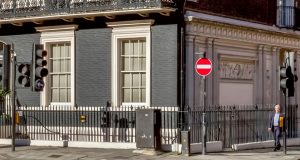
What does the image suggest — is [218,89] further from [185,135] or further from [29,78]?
[29,78]

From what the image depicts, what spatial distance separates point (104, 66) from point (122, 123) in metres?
2.16

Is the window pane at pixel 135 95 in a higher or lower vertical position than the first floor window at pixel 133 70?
lower

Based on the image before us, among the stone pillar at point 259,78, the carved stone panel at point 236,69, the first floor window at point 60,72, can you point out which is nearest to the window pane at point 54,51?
the first floor window at point 60,72

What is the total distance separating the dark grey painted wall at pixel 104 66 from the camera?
2266cm

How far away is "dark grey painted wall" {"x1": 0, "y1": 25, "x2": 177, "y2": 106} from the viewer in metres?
22.7

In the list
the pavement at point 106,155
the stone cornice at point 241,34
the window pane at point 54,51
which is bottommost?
the pavement at point 106,155

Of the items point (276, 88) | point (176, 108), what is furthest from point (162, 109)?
point (276, 88)

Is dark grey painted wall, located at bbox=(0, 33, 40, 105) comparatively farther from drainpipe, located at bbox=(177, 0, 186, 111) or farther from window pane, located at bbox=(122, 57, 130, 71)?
drainpipe, located at bbox=(177, 0, 186, 111)

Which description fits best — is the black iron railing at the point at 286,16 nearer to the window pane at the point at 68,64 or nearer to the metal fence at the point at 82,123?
the metal fence at the point at 82,123

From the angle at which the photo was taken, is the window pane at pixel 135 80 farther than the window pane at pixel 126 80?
No

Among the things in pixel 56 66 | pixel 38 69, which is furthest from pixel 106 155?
pixel 56 66

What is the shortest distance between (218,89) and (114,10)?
477cm

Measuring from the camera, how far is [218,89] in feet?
81.3

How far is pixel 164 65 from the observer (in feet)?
74.7
